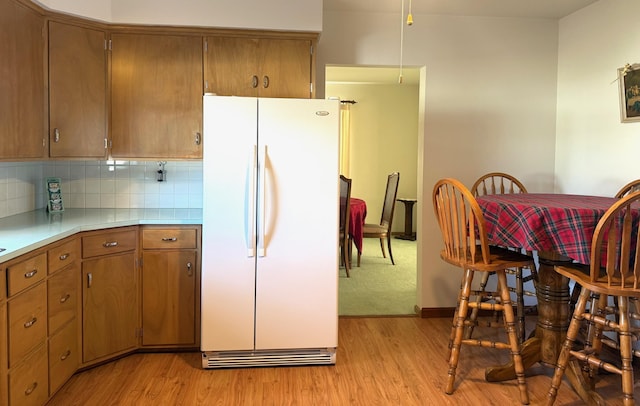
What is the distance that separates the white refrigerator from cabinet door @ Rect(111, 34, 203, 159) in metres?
0.53

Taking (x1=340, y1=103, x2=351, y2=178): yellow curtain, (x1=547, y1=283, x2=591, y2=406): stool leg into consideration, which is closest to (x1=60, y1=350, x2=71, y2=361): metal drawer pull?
(x1=547, y1=283, x2=591, y2=406): stool leg

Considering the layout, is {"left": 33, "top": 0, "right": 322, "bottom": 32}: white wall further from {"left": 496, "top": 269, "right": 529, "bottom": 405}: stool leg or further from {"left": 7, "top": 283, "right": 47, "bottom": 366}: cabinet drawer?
{"left": 496, "top": 269, "right": 529, "bottom": 405}: stool leg

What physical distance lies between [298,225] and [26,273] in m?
1.37

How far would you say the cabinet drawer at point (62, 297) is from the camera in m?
2.51

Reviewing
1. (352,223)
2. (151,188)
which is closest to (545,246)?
(151,188)

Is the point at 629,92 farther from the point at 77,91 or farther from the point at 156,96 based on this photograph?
the point at 77,91

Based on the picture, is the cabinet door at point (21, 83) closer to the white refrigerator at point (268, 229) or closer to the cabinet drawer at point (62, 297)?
the cabinet drawer at point (62, 297)

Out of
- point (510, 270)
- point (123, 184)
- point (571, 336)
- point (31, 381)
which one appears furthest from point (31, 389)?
point (510, 270)

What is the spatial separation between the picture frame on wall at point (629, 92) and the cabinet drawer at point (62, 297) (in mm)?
3374

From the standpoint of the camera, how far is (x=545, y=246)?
8.10 feet

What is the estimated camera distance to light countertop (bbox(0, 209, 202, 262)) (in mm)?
2285

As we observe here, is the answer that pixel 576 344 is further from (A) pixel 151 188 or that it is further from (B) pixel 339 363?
(A) pixel 151 188

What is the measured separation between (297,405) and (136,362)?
1087 millimetres

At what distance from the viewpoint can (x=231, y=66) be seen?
11.1 feet
